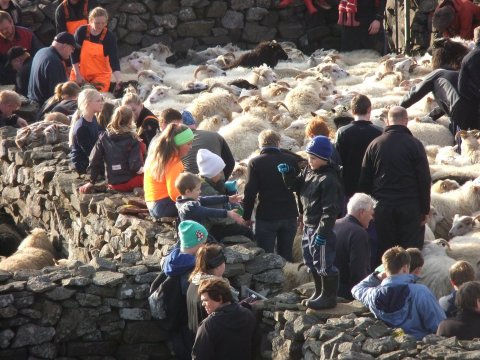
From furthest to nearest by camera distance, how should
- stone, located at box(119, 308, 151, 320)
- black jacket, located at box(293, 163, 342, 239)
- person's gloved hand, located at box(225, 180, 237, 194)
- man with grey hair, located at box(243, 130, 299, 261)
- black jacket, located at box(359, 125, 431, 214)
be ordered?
person's gloved hand, located at box(225, 180, 237, 194), man with grey hair, located at box(243, 130, 299, 261), black jacket, located at box(359, 125, 431, 214), stone, located at box(119, 308, 151, 320), black jacket, located at box(293, 163, 342, 239)

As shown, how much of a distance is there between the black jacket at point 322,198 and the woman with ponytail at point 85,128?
4.36m

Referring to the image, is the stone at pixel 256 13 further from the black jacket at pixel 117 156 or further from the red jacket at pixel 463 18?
the black jacket at pixel 117 156

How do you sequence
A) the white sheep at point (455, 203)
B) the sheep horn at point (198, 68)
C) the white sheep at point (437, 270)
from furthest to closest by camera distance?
1. the sheep horn at point (198, 68)
2. the white sheep at point (455, 203)
3. the white sheep at point (437, 270)

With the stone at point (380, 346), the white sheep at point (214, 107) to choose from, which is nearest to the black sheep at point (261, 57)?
the white sheep at point (214, 107)

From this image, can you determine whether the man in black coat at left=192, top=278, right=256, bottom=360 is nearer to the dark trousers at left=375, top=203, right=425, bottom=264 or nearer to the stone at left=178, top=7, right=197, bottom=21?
the dark trousers at left=375, top=203, right=425, bottom=264

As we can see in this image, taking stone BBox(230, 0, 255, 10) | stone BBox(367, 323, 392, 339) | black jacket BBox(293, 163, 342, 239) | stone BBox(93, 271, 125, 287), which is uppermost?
black jacket BBox(293, 163, 342, 239)

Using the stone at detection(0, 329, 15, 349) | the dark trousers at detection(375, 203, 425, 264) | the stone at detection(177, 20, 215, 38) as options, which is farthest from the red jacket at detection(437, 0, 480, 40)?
the stone at detection(0, 329, 15, 349)

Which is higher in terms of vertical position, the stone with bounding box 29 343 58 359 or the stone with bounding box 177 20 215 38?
the stone with bounding box 177 20 215 38

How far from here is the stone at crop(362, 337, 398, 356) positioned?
8992 mm

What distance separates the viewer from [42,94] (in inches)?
749

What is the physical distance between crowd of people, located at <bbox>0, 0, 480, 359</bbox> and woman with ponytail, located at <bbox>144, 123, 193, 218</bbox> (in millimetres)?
12

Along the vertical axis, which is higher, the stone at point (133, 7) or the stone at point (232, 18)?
the stone at point (133, 7)

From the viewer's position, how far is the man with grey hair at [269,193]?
1248 centimetres

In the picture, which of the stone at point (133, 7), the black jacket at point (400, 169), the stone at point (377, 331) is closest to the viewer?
the stone at point (377, 331)
